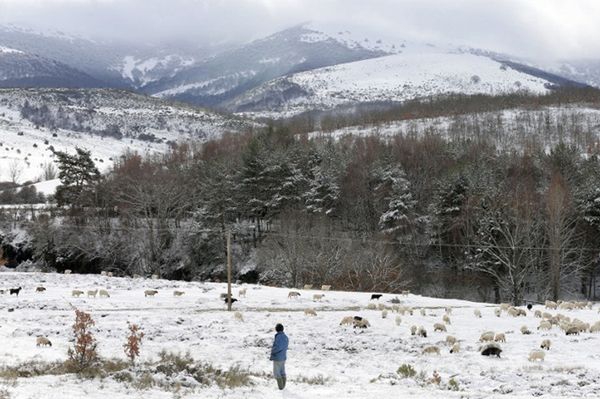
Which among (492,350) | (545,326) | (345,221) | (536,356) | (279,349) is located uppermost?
(345,221)

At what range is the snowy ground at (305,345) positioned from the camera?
555 inches

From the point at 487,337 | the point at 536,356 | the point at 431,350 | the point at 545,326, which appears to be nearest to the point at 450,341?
the point at 487,337

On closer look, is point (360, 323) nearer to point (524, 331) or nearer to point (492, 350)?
point (492, 350)

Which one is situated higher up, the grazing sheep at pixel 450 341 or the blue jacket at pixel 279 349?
the blue jacket at pixel 279 349

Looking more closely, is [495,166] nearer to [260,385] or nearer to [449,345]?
[449,345]

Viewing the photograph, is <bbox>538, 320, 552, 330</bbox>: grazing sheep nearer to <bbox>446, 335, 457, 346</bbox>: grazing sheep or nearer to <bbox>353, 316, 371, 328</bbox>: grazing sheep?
<bbox>446, 335, 457, 346</bbox>: grazing sheep

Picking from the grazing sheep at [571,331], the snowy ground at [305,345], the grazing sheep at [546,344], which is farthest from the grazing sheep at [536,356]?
the grazing sheep at [571,331]

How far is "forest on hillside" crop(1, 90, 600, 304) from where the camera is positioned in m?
54.4

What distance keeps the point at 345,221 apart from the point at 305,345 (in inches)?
1927

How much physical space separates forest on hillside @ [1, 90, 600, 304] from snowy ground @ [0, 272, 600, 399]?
21582 millimetres

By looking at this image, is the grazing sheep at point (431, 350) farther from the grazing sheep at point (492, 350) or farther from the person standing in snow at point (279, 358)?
the person standing in snow at point (279, 358)

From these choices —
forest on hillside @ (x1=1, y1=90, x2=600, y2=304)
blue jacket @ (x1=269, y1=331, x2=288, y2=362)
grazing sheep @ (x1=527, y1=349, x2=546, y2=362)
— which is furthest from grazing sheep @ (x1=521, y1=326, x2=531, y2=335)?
forest on hillside @ (x1=1, y1=90, x2=600, y2=304)

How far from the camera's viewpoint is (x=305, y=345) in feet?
69.1

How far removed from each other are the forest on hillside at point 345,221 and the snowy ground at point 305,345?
70.8 feet
